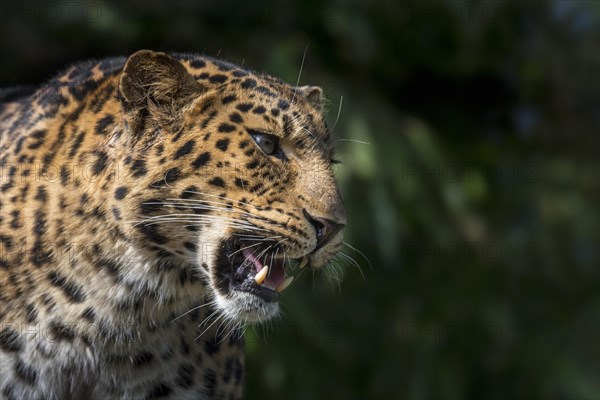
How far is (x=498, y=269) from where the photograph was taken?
12.3 metres

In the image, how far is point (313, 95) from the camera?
15.2 ft

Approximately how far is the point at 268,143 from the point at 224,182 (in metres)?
0.24

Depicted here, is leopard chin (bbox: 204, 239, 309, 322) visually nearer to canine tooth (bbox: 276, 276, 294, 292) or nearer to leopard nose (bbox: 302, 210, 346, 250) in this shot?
canine tooth (bbox: 276, 276, 294, 292)

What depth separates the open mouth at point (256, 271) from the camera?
13.8 feet

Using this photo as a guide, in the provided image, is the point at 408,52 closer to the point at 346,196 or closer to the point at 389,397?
the point at 346,196

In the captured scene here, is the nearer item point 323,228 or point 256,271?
point 323,228

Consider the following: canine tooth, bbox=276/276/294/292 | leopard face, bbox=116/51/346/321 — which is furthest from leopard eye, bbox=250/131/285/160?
canine tooth, bbox=276/276/294/292

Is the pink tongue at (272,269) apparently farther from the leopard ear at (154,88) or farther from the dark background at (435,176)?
the dark background at (435,176)

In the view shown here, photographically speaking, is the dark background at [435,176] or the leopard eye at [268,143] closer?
the leopard eye at [268,143]

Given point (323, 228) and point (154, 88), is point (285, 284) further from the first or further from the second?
point (154, 88)

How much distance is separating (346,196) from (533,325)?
312 cm

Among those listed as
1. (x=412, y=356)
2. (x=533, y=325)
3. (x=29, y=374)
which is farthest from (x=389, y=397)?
(x=29, y=374)

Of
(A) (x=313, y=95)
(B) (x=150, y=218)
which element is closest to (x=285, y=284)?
(B) (x=150, y=218)

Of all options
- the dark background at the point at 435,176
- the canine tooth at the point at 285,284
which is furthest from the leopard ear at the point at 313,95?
the dark background at the point at 435,176
